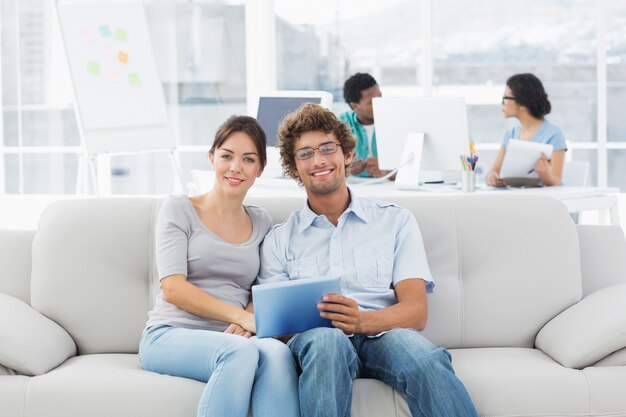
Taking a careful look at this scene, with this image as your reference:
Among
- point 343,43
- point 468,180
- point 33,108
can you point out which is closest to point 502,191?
point 468,180

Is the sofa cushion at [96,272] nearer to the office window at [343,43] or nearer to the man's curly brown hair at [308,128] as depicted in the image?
the man's curly brown hair at [308,128]

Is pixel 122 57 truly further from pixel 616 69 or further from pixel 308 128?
pixel 616 69

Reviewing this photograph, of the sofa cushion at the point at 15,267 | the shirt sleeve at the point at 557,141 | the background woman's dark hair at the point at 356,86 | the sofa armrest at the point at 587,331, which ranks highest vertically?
the background woman's dark hair at the point at 356,86

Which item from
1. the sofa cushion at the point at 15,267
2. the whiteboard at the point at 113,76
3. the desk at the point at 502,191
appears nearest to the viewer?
the sofa cushion at the point at 15,267

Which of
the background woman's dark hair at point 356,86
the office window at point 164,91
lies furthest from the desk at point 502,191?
the office window at point 164,91

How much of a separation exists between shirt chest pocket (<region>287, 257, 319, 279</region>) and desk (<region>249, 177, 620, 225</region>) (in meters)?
1.52

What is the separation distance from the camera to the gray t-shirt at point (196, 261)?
252 cm

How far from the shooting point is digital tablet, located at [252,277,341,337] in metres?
2.26

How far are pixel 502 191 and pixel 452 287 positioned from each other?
153 cm

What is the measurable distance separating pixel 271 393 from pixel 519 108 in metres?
3.19

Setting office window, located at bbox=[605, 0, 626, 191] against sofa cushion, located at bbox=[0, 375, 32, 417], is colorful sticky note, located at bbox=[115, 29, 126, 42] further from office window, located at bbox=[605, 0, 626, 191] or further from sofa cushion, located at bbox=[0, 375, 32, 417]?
sofa cushion, located at bbox=[0, 375, 32, 417]

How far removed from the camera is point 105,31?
564 centimetres

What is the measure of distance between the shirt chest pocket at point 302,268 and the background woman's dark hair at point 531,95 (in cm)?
267

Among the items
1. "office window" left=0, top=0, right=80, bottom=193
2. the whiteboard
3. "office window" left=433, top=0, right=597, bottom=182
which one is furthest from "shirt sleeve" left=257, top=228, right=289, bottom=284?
"office window" left=0, top=0, right=80, bottom=193
